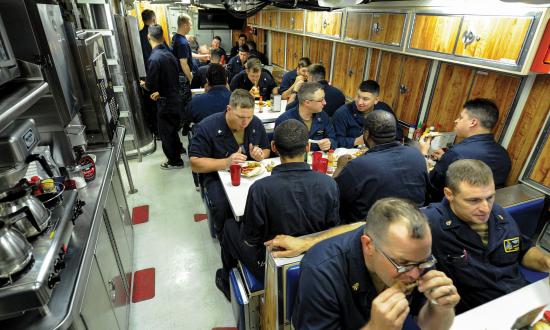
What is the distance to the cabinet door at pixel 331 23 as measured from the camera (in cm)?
488

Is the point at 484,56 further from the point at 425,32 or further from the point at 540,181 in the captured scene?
the point at 540,181

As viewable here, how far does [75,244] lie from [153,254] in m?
1.74

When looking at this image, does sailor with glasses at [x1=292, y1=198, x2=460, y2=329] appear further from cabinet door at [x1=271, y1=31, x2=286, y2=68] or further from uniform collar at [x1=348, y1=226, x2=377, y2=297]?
cabinet door at [x1=271, y1=31, x2=286, y2=68]

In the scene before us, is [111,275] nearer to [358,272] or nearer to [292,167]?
[292,167]

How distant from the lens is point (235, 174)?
2.66m

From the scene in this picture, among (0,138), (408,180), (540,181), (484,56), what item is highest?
(484,56)

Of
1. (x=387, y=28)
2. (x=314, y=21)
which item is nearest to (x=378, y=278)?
(x=387, y=28)

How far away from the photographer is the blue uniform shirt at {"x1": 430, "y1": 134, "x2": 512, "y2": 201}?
273cm

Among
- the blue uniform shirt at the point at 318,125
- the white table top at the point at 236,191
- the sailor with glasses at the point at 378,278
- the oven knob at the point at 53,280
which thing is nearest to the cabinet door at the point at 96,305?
the oven knob at the point at 53,280

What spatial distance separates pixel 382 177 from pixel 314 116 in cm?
175

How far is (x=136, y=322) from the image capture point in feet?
8.70

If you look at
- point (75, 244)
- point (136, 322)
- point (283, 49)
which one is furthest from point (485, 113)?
point (283, 49)

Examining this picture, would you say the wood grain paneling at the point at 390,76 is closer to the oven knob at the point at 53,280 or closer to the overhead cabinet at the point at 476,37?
the overhead cabinet at the point at 476,37

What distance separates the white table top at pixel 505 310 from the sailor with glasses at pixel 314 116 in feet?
6.85
